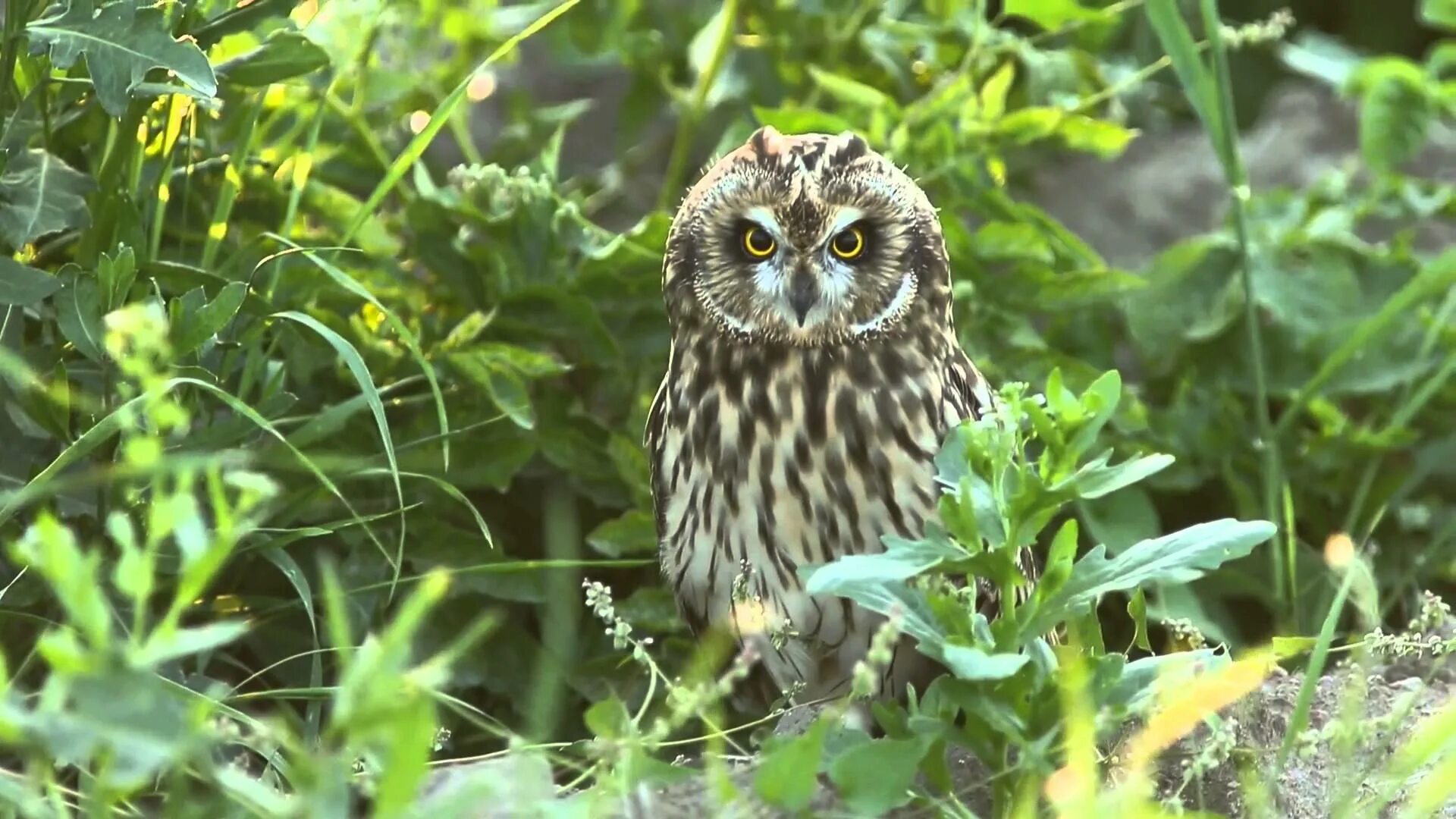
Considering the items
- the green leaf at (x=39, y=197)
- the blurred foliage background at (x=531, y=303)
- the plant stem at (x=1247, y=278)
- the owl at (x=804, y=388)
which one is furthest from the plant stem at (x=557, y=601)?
the plant stem at (x=1247, y=278)

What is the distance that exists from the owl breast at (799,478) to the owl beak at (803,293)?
0.20 ft

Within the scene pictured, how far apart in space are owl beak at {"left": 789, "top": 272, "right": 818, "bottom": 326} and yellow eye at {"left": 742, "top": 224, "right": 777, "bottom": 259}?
0.16ft

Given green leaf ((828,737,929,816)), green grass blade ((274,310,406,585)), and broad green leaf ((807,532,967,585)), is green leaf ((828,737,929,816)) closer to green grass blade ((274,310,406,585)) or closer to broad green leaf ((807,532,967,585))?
broad green leaf ((807,532,967,585))

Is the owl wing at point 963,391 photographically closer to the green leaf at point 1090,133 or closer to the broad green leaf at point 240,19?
the green leaf at point 1090,133

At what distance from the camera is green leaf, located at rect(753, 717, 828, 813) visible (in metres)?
1.31

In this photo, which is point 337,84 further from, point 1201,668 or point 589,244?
point 1201,668

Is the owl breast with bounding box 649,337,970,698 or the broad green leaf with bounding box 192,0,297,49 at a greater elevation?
the broad green leaf with bounding box 192,0,297,49

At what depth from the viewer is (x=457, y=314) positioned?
8.29 ft

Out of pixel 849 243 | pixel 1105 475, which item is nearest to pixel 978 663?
pixel 1105 475

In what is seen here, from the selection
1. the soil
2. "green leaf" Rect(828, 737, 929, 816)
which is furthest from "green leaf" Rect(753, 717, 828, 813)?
"green leaf" Rect(828, 737, 929, 816)

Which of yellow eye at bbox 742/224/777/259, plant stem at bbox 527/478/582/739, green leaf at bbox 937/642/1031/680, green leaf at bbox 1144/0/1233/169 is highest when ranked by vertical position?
green leaf at bbox 1144/0/1233/169

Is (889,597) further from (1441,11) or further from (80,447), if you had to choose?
(1441,11)

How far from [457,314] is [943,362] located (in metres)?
0.76

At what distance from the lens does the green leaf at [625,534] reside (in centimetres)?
229
